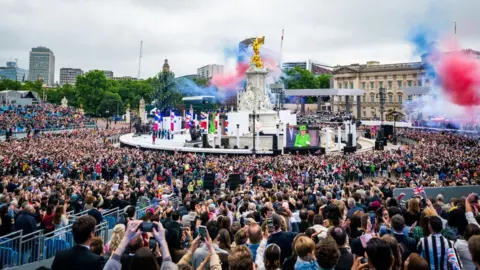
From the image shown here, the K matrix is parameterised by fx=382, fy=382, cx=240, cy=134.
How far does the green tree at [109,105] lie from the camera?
10562 cm

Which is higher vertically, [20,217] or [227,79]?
[227,79]

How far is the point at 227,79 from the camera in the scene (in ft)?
443

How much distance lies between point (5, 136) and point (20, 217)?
42.9m

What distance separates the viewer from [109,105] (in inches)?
4183

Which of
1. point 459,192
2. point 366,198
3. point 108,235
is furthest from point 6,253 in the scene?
point 459,192

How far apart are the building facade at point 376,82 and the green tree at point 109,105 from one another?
65.4 m

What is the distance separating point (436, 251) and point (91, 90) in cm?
11613

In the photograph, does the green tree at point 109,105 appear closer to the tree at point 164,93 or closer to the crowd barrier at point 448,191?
the tree at point 164,93

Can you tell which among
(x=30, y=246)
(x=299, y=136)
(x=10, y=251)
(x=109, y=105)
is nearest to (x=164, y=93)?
(x=109, y=105)

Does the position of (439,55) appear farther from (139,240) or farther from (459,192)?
(139,240)

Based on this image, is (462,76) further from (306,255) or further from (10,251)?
(10,251)

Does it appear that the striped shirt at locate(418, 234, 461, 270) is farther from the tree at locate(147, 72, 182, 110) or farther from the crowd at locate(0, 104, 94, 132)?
the tree at locate(147, 72, 182, 110)

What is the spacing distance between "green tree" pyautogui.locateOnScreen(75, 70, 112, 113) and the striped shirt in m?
113

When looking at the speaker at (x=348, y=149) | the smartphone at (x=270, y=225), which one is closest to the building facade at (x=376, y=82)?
the speaker at (x=348, y=149)
